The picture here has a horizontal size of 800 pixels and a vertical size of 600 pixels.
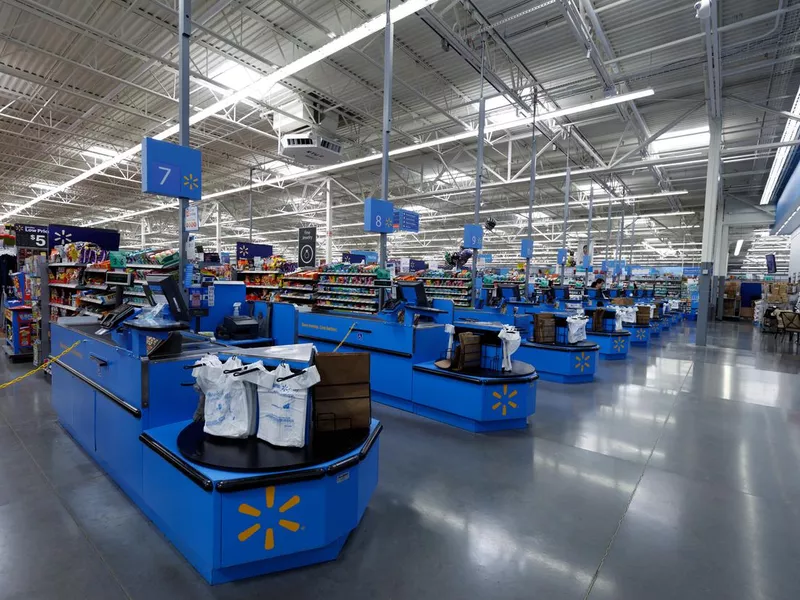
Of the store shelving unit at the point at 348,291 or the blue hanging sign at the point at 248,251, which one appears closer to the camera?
the store shelving unit at the point at 348,291

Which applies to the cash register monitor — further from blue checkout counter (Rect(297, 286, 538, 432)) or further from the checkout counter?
blue checkout counter (Rect(297, 286, 538, 432))

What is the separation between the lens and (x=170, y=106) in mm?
10070

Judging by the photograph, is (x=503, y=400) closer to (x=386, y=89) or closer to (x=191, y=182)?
(x=191, y=182)

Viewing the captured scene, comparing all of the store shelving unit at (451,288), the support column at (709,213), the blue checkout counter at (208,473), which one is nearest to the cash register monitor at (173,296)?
the blue checkout counter at (208,473)

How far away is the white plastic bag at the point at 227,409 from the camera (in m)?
2.17

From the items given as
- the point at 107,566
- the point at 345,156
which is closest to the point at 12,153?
the point at 345,156

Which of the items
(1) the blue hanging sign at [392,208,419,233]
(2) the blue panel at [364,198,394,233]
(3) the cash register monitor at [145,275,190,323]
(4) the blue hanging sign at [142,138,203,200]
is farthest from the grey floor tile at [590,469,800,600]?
(1) the blue hanging sign at [392,208,419,233]

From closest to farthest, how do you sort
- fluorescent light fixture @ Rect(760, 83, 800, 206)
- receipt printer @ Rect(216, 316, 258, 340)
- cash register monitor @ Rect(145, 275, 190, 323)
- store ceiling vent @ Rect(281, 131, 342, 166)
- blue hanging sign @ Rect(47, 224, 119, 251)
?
cash register monitor @ Rect(145, 275, 190, 323) → receipt printer @ Rect(216, 316, 258, 340) → blue hanging sign @ Rect(47, 224, 119, 251) → store ceiling vent @ Rect(281, 131, 342, 166) → fluorescent light fixture @ Rect(760, 83, 800, 206)

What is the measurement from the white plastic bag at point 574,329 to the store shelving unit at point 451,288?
344 centimetres

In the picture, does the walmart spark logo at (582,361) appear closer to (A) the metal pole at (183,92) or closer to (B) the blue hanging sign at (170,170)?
(A) the metal pole at (183,92)

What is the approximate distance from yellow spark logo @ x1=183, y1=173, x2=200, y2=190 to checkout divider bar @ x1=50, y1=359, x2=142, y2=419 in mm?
1701

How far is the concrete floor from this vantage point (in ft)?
6.43

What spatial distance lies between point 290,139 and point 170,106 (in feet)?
11.5

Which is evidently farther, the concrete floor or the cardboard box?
the cardboard box
